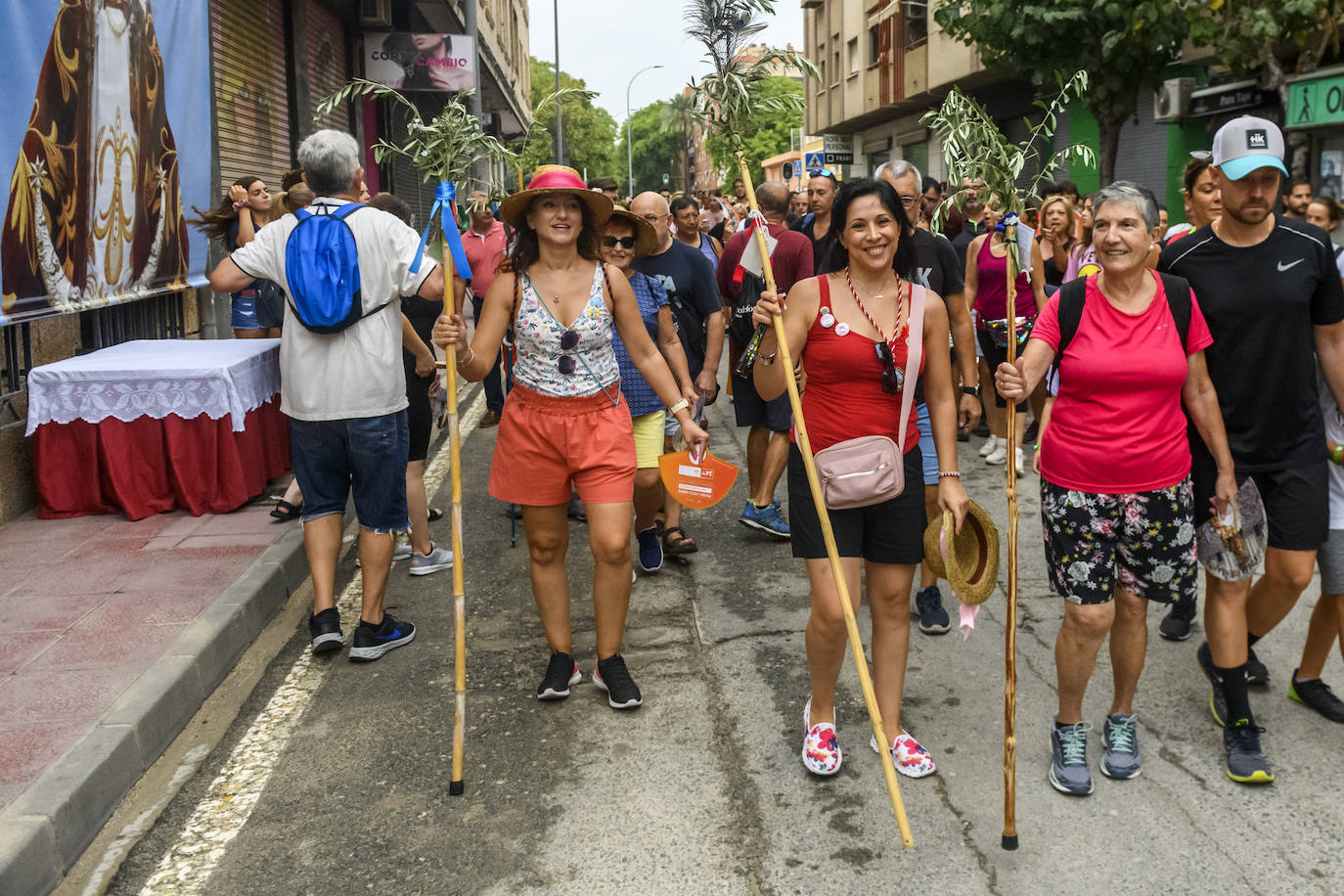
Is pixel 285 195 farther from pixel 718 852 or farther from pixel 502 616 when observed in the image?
pixel 718 852

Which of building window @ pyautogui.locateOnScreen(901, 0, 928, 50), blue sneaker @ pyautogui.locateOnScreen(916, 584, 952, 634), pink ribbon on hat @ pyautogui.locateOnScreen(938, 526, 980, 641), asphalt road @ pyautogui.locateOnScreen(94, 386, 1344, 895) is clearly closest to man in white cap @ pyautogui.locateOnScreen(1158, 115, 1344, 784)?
asphalt road @ pyautogui.locateOnScreen(94, 386, 1344, 895)

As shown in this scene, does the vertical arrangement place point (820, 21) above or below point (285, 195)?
above

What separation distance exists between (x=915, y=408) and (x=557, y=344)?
125cm

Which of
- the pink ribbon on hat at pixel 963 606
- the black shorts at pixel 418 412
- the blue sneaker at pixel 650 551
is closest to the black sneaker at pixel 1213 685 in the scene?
the pink ribbon on hat at pixel 963 606

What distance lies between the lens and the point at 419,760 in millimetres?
3805

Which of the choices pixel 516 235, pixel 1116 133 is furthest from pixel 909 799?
pixel 1116 133

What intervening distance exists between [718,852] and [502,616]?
2285 millimetres

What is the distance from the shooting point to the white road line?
10.4ft

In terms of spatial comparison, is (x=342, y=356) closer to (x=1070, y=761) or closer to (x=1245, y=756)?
(x=1070, y=761)

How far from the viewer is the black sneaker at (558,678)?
13.9 feet

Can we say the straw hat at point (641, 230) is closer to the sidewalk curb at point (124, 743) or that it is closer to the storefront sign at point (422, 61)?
the sidewalk curb at point (124, 743)

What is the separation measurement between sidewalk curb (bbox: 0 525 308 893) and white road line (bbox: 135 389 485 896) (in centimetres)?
25

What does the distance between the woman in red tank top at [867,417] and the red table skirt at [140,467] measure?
166 inches

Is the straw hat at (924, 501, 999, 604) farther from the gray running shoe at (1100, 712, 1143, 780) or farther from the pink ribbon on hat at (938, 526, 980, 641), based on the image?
the gray running shoe at (1100, 712, 1143, 780)
